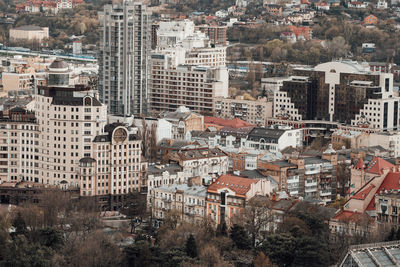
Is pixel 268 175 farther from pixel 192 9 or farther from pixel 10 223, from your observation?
pixel 192 9

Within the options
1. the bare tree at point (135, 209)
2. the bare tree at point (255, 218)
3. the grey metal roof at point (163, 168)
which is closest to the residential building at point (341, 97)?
the grey metal roof at point (163, 168)

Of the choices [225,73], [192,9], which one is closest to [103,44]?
[225,73]

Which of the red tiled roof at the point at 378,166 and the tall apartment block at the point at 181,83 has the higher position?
the tall apartment block at the point at 181,83

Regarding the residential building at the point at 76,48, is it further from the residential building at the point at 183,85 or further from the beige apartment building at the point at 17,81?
the residential building at the point at 183,85

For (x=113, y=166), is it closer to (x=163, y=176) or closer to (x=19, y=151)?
(x=163, y=176)

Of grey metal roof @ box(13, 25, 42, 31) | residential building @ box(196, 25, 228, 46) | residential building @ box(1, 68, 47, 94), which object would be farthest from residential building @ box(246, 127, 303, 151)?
grey metal roof @ box(13, 25, 42, 31)

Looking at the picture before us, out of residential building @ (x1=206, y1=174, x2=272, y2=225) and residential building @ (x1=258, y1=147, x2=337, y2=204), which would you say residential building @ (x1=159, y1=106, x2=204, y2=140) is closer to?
residential building @ (x1=258, y1=147, x2=337, y2=204)
